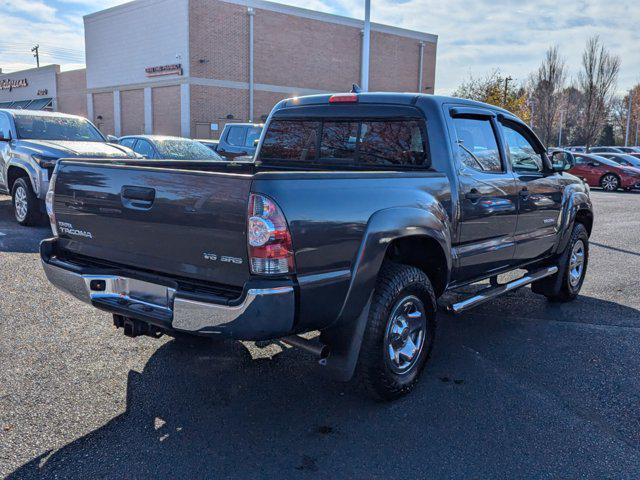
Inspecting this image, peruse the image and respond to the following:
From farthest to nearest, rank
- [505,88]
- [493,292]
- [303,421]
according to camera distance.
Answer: [505,88] → [493,292] → [303,421]

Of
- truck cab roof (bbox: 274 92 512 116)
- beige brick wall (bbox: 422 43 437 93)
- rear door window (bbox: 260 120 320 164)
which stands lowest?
rear door window (bbox: 260 120 320 164)

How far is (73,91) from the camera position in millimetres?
39625

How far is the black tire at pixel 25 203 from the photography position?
927 centimetres

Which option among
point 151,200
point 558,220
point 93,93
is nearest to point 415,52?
point 93,93

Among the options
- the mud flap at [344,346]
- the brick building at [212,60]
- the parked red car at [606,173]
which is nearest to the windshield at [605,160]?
the parked red car at [606,173]

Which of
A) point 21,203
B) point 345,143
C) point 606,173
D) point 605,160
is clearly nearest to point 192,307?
point 345,143

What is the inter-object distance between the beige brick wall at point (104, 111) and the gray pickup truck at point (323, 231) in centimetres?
3247

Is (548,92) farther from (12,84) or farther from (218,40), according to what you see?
Result: (12,84)

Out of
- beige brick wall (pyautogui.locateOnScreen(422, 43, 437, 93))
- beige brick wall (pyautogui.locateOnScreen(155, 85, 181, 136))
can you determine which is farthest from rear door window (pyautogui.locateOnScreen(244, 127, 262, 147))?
beige brick wall (pyautogui.locateOnScreen(422, 43, 437, 93))

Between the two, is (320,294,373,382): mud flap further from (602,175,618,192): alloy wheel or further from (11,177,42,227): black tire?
(602,175,618,192): alloy wheel

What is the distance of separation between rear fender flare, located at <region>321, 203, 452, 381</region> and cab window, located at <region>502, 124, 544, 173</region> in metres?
2.11

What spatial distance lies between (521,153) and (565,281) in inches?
63.3

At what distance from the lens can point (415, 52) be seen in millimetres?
38000

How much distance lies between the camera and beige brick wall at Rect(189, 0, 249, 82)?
92.0ft
